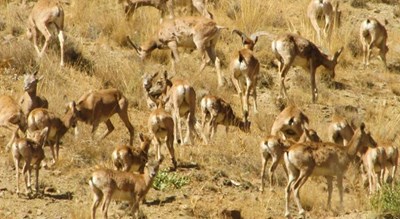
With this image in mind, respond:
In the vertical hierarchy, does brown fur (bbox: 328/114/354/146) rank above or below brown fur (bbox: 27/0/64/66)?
below

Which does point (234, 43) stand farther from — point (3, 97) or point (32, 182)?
point (32, 182)

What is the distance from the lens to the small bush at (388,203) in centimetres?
1617

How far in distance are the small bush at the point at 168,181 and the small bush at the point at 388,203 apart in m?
3.32

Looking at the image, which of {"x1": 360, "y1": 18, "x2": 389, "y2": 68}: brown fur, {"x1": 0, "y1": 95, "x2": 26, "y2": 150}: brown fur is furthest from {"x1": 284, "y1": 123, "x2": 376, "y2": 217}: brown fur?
{"x1": 360, "y1": 18, "x2": 389, "y2": 68}: brown fur

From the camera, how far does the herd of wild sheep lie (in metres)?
17.0

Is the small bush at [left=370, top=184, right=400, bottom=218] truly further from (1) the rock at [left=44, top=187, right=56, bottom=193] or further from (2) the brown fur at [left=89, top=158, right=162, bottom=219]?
(1) the rock at [left=44, top=187, right=56, bottom=193]

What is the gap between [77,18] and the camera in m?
28.2

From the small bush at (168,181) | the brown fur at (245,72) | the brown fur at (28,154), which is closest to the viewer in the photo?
the brown fur at (28,154)

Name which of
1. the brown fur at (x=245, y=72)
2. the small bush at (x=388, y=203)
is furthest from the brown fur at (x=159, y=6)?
the small bush at (x=388, y=203)

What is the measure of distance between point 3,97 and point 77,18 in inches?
345

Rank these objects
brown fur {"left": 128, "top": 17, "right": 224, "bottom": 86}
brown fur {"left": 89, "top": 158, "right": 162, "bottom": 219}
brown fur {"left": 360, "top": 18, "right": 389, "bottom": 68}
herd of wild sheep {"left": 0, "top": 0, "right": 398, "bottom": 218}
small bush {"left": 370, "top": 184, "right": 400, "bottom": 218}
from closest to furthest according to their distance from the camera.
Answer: brown fur {"left": 89, "top": 158, "right": 162, "bottom": 219}, small bush {"left": 370, "top": 184, "right": 400, "bottom": 218}, herd of wild sheep {"left": 0, "top": 0, "right": 398, "bottom": 218}, brown fur {"left": 128, "top": 17, "right": 224, "bottom": 86}, brown fur {"left": 360, "top": 18, "right": 389, "bottom": 68}

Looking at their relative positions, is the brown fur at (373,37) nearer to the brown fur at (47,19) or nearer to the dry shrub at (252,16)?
the dry shrub at (252,16)

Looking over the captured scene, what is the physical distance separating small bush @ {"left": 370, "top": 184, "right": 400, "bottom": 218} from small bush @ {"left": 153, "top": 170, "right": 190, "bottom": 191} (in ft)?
10.9

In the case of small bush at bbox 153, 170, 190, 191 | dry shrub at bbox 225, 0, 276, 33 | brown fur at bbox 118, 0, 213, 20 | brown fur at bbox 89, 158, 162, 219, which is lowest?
small bush at bbox 153, 170, 190, 191
